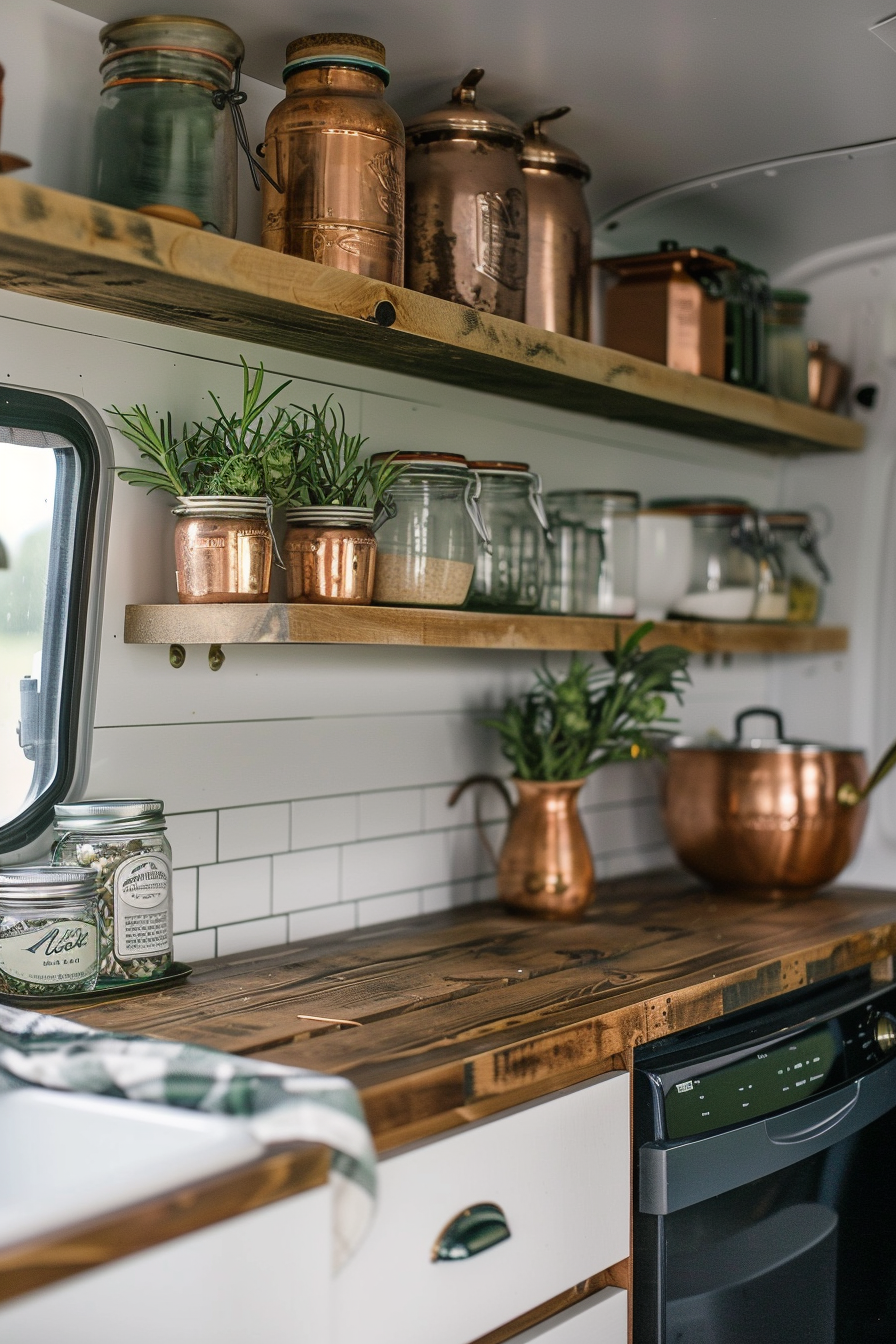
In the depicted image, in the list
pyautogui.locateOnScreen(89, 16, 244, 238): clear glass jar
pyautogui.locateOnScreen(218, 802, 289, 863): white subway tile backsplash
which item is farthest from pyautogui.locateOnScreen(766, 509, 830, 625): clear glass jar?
pyautogui.locateOnScreen(89, 16, 244, 238): clear glass jar

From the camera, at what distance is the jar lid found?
169 cm

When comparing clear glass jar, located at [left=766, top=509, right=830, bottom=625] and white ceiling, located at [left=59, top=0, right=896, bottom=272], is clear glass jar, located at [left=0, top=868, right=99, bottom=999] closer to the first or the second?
white ceiling, located at [left=59, top=0, right=896, bottom=272]

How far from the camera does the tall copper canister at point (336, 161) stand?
5.49 ft

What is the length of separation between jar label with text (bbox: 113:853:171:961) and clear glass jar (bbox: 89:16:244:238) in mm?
763

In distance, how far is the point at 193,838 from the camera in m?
1.83

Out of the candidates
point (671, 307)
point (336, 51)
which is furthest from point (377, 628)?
point (671, 307)

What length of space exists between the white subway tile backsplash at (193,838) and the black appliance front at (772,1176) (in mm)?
646

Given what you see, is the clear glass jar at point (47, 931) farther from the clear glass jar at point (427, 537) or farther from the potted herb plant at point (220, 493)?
the clear glass jar at point (427, 537)

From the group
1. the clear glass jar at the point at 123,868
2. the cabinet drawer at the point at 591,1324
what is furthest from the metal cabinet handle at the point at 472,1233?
the clear glass jar at the point at 123,868

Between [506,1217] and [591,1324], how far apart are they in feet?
0.72

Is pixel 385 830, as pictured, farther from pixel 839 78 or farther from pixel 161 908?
pixel 839 78

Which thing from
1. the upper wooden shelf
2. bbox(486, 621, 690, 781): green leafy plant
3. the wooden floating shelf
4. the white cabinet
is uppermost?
the upper wooden shelf

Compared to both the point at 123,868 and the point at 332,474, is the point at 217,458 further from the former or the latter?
the point at 123,868

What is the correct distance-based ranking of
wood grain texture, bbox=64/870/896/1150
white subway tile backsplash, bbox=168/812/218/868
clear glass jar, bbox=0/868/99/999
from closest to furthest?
wood grain texture, bbox=64/870/896/1150 → clear glass jar, bbox=0/868/99/999 → white subway tile backsplash, bbox=168/812/218/868
